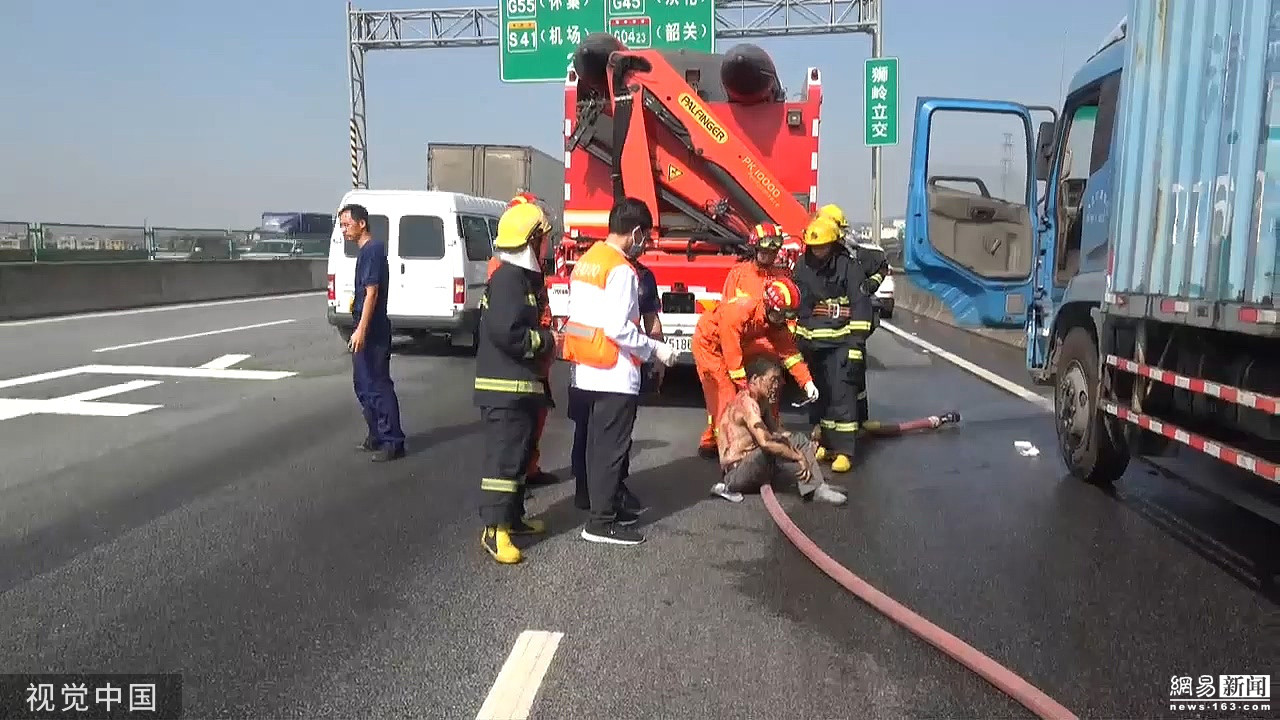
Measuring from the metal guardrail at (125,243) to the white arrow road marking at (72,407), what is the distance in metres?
10.1

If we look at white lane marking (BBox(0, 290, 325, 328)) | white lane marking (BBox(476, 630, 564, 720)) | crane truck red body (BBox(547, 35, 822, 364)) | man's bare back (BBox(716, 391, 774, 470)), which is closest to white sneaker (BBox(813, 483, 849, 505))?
man's bare back (BBox(716, 391, 774, 470))

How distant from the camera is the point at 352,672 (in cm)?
365

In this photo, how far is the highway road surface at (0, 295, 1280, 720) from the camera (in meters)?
3.57

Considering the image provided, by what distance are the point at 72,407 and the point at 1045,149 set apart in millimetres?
8247

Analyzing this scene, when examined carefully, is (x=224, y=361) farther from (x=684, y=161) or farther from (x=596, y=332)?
(x=596, y=332)

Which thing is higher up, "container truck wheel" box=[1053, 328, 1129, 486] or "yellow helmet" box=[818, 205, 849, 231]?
"yellow helmet" box=[818, 205, 849, 231]

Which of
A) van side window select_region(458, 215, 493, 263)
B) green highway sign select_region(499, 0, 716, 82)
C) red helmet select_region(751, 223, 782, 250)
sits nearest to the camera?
red helmet select_region(751, 223, 782, 250)

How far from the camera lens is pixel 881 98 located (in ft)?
74.3

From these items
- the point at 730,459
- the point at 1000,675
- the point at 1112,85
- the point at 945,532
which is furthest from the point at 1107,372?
the point at 1000,675

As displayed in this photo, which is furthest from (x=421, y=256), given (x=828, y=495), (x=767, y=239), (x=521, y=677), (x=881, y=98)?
(x=881, y=98)

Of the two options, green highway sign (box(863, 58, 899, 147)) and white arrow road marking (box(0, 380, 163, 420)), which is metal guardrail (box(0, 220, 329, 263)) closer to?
white arrow road marking (box(0, 380, 163, 420))

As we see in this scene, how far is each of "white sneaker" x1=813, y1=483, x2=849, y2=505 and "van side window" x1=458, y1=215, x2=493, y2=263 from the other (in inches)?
318

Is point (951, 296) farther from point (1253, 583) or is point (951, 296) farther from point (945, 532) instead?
point (1253, 583)

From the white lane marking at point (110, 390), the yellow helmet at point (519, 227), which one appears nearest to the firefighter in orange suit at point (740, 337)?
the yellow helmet at point (519, 227)
